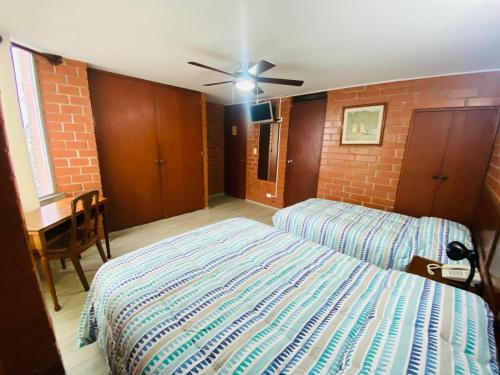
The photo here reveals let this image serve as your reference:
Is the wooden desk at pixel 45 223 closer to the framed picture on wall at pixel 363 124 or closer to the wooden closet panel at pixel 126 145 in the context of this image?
the wooden closet panel at pixel 126 145

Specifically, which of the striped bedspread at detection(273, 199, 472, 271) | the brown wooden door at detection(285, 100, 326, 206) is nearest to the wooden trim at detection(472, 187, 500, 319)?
the striped bedspread at detection(273, 199, 472, 271)

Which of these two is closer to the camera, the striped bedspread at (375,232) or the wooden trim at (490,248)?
the wooden trim at (490,248)

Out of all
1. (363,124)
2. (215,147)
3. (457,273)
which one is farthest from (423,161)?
(215,147)

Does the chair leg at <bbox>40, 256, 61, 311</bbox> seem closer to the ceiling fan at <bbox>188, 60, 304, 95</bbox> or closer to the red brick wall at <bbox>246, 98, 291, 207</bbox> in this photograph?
the ceiling fan at <bbox>188, 60, 304, 95</bbox>

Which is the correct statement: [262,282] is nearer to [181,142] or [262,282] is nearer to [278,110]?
[181,142]

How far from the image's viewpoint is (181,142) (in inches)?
146

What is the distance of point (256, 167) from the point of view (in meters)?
4.65

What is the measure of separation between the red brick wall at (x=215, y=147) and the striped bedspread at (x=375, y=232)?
9.85 ft

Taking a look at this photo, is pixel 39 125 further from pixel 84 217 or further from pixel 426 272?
pixel 426 272

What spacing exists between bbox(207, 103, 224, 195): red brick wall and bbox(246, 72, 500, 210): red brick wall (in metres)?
1.81

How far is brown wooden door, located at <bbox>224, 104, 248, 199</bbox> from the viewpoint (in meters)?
4.78

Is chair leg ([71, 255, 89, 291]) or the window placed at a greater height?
the window

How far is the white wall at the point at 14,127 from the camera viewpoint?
1868mm

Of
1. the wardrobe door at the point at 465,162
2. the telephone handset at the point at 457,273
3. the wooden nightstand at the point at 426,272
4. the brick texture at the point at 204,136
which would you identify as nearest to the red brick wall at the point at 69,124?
the brick texture at the point at 204,136
